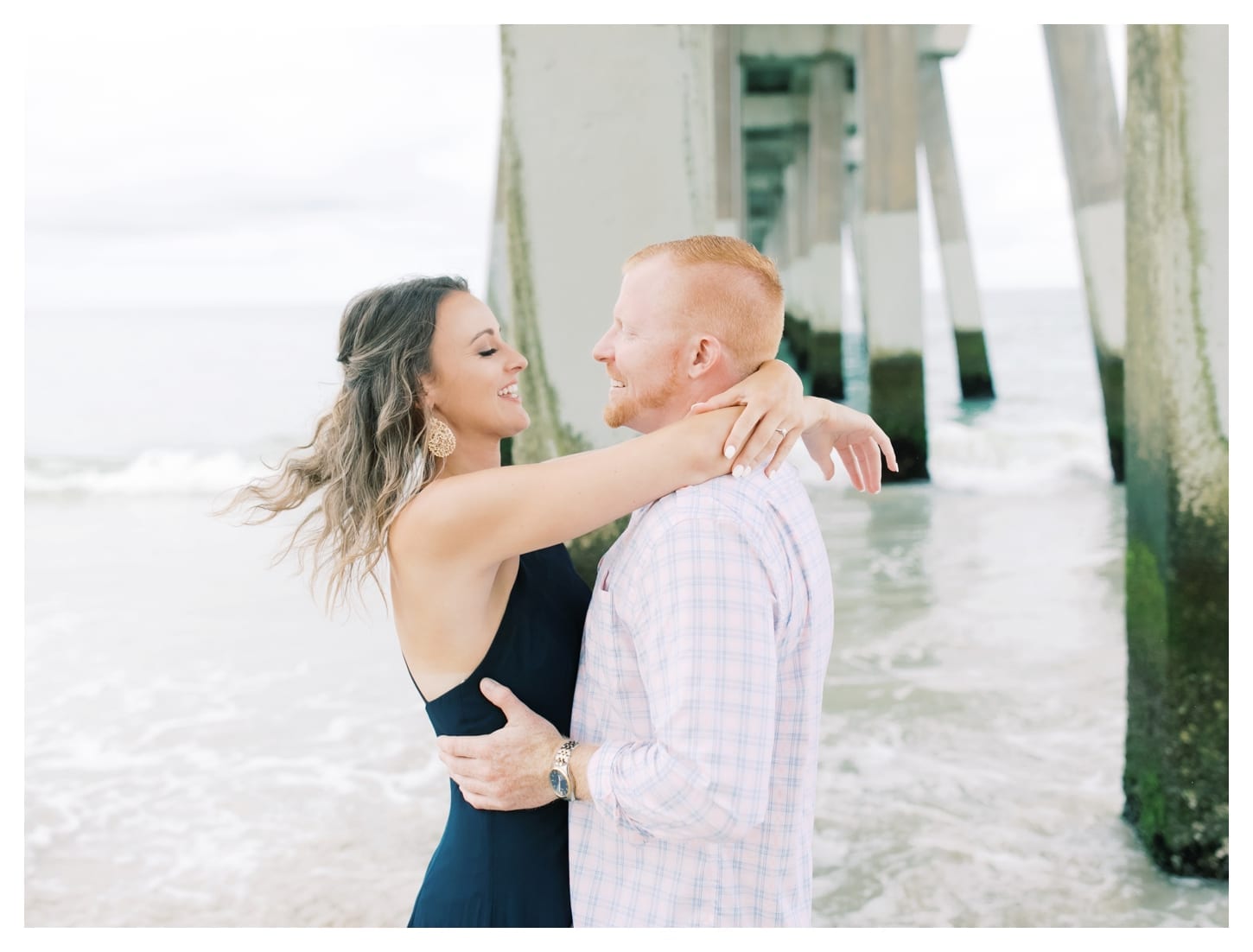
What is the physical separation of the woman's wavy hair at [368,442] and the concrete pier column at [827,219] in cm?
1467

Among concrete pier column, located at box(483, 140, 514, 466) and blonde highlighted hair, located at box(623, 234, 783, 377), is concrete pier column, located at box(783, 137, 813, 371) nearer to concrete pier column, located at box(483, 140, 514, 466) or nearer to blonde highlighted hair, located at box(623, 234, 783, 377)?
A: concrete pier column, located at box(483, 140, 514, 466)

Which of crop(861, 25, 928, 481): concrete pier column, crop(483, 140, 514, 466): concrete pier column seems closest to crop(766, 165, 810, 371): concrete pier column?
crop(483, 140, 514, 466): concrete pier column

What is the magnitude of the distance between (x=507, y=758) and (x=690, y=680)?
0.46m

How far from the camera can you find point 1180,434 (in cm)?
315

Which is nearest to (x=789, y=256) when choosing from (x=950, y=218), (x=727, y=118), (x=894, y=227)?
(x=950, y=218)

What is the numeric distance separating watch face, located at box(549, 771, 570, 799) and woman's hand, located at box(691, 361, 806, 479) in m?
0.52

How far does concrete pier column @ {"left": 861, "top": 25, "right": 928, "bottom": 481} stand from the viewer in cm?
1250

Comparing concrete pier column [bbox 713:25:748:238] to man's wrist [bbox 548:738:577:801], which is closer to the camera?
man's wrist [bbox 548:738:577:801]

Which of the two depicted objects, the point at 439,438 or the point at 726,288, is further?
the point at 439,438

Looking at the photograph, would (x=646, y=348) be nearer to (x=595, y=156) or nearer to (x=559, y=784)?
(x=559, y=784)

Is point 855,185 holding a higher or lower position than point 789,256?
higher

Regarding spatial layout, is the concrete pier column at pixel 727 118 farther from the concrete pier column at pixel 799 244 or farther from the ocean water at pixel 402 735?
the concrete pier column at pixel 799 244
